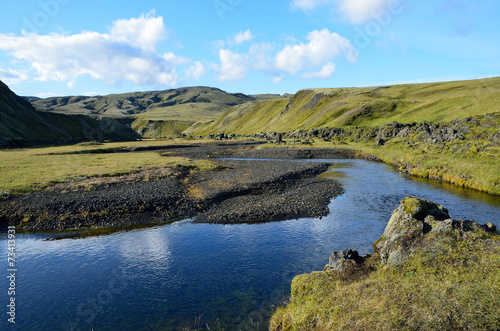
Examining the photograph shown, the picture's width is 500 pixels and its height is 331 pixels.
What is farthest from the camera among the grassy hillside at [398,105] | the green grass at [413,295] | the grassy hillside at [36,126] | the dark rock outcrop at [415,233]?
the grassy hillside at [36,126]

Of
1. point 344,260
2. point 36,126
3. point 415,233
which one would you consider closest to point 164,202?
point 344,260

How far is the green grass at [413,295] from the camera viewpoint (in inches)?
388

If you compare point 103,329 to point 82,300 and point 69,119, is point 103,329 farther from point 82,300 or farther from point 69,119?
point 69,119

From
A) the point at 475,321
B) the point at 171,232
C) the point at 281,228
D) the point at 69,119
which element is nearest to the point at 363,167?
the point at 281,228

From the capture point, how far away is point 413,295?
36.5 ft

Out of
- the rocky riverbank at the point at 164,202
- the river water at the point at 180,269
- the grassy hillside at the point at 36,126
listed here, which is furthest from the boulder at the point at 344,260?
the grassy hillside at the point at 36,126

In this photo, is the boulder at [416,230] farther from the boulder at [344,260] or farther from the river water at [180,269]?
the river water at [180,269]

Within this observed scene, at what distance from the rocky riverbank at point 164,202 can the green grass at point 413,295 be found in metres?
16.9

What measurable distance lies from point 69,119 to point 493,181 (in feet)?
724

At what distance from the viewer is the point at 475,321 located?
9.41 meters

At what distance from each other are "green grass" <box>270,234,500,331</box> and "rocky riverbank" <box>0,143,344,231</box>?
1694cm

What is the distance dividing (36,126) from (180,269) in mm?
165705

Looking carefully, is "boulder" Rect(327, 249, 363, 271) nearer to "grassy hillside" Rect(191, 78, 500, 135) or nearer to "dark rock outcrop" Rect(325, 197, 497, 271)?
"dark rock outcrop" Rect(325, 197, 497, 271)

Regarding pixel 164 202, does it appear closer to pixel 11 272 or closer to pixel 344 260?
pixel 11 272
